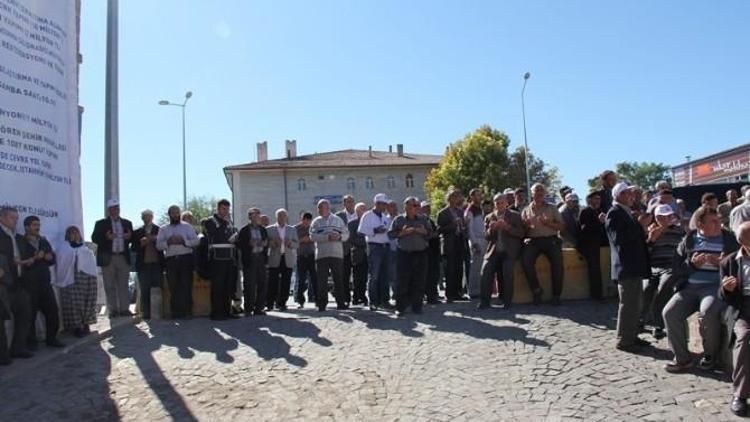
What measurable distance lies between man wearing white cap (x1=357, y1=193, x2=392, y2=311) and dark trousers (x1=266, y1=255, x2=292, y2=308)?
5.10 ft

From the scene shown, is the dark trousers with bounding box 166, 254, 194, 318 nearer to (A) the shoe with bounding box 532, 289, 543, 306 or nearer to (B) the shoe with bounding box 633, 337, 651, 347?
(A) the shoe with bounding box 532, 289, 543, 306

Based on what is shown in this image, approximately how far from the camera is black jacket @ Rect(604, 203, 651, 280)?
24.0ft

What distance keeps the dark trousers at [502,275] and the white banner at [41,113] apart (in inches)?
245

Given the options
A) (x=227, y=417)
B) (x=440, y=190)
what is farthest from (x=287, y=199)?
(x=227, y=417)

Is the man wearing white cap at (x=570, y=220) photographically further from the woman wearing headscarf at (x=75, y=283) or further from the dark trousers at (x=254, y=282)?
the woman wearing headscarf at (x=75, y=283)

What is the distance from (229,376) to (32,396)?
1927mm

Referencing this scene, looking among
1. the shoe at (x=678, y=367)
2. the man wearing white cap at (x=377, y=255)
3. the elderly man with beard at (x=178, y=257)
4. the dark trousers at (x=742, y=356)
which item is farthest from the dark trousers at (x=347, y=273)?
the dark trousers at (x=742, y=356)

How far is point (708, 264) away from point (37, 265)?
7662 mm

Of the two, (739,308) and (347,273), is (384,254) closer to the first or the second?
(347,273)

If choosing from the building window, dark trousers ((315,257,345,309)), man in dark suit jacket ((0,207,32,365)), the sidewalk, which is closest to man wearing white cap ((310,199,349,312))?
dark trousers ((315,257,345,309))

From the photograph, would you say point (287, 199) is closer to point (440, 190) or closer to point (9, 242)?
point (440, 190)

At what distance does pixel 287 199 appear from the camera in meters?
58.1

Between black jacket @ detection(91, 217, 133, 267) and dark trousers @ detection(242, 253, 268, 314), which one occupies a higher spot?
black jacket @ detection(91, 217, 133, 267)

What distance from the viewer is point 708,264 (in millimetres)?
6520
